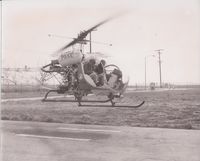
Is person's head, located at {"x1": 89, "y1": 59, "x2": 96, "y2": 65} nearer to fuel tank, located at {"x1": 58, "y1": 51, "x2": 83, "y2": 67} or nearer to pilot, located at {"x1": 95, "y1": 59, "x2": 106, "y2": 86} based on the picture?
pilot, located at {"x1": 95, "y1": 59, "x2": 106, "y2": 86}

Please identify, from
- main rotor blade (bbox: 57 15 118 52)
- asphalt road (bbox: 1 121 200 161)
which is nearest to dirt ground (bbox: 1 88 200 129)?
asphalt road (bbox: 1 121 200 161)

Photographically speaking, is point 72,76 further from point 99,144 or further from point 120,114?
point 120,114

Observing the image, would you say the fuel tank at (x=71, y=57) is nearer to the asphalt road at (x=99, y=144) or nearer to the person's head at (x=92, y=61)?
the person's head at (x=92, y=61)

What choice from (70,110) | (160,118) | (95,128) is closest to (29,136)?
(95,128)

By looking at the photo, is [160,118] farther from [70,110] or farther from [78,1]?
[78,1]

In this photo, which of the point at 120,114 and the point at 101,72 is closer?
the point at 101,72

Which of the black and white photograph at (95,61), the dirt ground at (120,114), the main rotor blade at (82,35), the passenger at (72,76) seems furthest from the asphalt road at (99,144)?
the main rotor blade at (82,35)

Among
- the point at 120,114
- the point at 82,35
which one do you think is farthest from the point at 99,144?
the point at 120,114
